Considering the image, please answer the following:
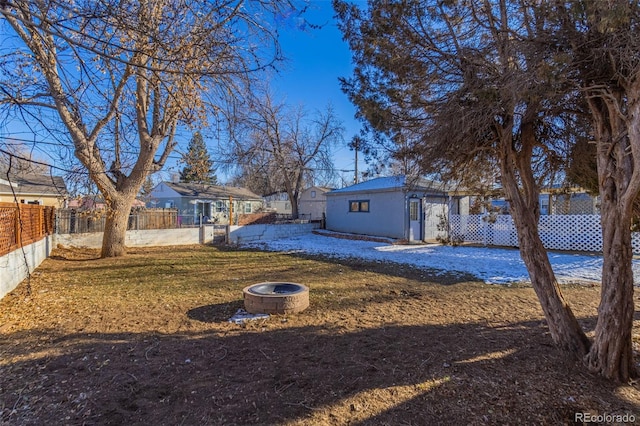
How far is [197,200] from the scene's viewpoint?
25.5 m

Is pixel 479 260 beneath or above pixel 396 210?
beneath

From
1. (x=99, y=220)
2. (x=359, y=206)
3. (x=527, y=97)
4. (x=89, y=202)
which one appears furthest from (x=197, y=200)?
(x=527, y=97)

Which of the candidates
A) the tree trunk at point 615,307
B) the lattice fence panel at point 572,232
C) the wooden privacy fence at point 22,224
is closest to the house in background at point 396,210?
the lattice fence panel at point 572,232

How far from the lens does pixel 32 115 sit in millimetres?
3154

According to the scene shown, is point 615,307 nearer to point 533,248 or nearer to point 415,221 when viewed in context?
point 533,248

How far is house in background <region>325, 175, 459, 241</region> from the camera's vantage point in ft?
47.4

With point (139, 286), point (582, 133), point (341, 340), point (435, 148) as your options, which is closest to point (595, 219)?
point (582, 133)

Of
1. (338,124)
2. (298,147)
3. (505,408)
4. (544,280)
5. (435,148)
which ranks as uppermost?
(338,124)

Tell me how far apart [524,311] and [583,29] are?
12.1ft

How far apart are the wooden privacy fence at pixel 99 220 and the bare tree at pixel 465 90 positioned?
9.35m

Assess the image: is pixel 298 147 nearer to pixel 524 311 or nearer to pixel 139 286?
pixel 139 286

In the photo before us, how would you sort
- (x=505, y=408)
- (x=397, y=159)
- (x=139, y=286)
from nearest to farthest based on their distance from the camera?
(x=505, y=408)
(x=397, y=159)
(x=139, y=286)

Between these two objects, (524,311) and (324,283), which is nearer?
(524,311)

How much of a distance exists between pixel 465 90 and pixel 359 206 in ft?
46.0
